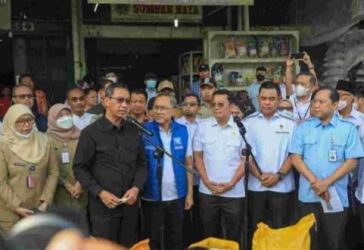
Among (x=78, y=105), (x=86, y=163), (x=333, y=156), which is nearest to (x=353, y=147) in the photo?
(x=333, y=156)

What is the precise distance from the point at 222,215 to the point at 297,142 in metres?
0.82

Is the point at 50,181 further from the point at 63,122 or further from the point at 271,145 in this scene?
the point at 271,145

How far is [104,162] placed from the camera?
3496 millimetres

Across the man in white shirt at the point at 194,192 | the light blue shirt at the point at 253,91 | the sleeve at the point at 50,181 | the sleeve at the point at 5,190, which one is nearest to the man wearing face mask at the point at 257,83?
the light blue shirt at the point at 253,91

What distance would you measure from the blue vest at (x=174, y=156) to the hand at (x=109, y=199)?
0.47 m

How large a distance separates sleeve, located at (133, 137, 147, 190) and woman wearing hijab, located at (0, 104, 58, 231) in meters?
0.60

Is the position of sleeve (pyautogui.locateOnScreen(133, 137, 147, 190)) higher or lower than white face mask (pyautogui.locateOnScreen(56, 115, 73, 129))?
lower

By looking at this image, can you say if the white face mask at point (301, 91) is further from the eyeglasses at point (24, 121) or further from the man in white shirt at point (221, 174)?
the eyeglasses at point (24, 121)

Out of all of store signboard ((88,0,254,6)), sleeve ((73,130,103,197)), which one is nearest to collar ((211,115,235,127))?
sleeve ((73,130,103,197))

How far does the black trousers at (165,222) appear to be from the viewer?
3932mm

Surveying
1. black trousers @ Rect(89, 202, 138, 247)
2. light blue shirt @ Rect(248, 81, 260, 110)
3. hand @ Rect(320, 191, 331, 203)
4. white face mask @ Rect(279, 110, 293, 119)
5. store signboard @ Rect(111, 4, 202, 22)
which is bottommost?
black trousers @ Rect(89, 202, 138, 247)

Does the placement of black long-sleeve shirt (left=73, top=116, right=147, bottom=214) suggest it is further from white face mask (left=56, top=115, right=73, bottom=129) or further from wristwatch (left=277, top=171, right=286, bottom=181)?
wristwatch (left=277, top=171, right=286, bottom=181)

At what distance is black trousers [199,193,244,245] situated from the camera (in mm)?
4031

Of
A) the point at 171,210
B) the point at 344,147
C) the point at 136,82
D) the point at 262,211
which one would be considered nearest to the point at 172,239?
the point at 171,210
